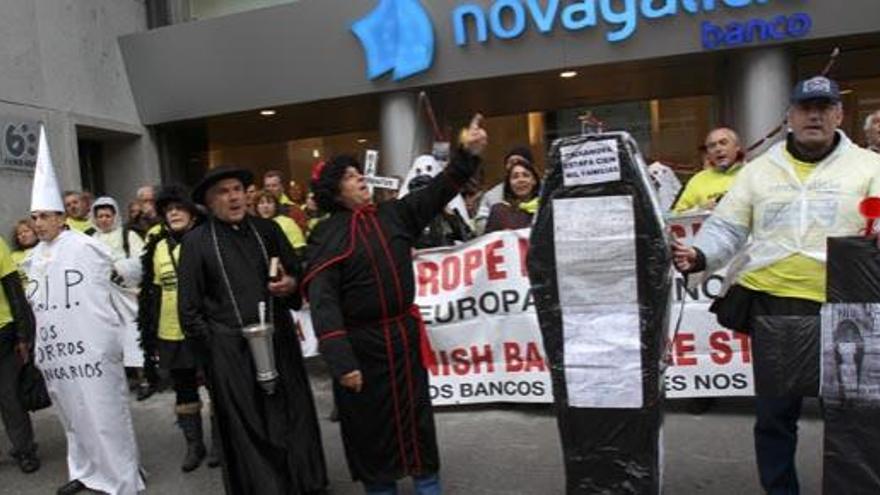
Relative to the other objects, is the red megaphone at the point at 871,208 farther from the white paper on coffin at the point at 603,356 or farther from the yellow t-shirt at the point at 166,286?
the yellow t-shirt at the point at 166,286

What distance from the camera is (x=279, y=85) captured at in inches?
444

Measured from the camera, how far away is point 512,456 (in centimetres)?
520

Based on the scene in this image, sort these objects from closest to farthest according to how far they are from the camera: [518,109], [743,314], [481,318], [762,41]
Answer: [743,314]
[481,318]
[762,41]
[518,109]

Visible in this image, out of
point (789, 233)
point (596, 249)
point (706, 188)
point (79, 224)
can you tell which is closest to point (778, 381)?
point (789, 233)

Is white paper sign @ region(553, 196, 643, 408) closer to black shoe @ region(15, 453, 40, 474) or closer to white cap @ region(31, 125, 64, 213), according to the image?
white cap @ region(31, 125, 64, 213)

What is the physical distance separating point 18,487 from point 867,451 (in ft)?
16.5

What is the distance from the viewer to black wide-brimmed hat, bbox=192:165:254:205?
173 inches

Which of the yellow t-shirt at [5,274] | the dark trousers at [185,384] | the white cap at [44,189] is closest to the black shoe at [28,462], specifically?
the yellow t-shirt at [5,274]

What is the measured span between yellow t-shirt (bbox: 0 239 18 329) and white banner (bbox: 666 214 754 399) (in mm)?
4592

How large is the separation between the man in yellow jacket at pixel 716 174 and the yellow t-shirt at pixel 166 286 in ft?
11.9

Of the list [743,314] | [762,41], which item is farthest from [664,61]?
[743,314]

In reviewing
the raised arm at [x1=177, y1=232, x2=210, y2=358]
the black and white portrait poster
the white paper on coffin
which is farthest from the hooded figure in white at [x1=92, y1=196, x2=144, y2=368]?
the black and white portrait poster

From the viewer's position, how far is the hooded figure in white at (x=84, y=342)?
5004 millimetres

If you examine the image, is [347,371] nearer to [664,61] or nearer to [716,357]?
[716,357]
